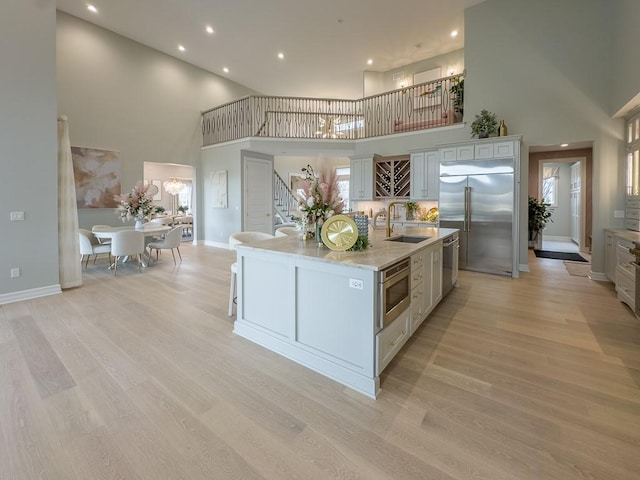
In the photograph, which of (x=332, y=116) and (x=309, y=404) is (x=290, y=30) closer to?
(x=332, y=116)

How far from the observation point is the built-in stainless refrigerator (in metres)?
5.14

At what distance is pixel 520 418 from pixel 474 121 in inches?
231

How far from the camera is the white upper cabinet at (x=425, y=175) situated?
6.48 m

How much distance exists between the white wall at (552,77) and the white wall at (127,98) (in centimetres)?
766

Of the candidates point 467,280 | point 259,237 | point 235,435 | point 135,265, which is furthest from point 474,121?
point 135,265

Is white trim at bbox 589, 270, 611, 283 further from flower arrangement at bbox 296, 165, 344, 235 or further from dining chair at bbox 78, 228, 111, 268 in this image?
dining chair at bbox 78, 228, 111, 268

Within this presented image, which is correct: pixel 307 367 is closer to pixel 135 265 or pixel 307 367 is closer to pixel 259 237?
pixel 259 237

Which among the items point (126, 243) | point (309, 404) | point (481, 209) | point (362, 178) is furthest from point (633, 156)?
point (126, 243)

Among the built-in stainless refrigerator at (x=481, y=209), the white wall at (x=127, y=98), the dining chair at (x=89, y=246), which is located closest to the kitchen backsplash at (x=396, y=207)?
the built-in stainless refrigerator at (x=481, y=209)

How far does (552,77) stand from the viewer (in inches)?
211

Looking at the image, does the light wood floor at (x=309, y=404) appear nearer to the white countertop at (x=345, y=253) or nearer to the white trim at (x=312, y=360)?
the white trim at (x=312, y=360)

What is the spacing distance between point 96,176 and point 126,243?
302cm

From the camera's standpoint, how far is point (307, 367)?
2.31 metres

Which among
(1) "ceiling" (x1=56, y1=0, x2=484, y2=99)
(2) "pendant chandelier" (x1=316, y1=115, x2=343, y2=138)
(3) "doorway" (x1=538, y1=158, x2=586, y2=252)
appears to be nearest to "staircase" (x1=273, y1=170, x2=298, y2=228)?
(2) "pendant chandelier" (x1=316, y1=115, x2=343, y2=138)
